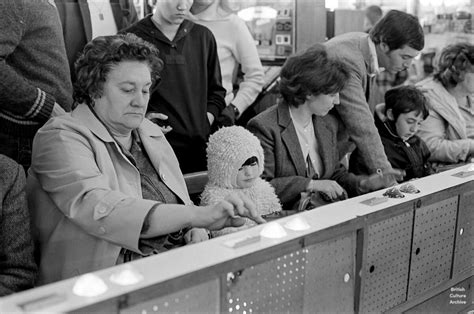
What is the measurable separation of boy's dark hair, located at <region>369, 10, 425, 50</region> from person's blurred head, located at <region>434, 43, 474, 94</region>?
898 millimetres

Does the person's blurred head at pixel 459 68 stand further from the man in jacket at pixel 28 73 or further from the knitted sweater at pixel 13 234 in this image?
the knitted sweater at pixel 13 234

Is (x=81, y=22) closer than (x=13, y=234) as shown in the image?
No

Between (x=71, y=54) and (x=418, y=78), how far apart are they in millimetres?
3646

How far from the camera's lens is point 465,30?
552cm

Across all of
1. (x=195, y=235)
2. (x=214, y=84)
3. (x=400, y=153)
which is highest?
(x=214, y=84)

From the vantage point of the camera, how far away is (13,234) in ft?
5.92

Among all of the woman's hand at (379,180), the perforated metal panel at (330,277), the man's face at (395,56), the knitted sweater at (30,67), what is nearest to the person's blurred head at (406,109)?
the man's face at (395,56)

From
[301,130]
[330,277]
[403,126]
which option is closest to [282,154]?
[301,130]

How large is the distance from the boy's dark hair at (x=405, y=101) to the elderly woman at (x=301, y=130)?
59 centimetres

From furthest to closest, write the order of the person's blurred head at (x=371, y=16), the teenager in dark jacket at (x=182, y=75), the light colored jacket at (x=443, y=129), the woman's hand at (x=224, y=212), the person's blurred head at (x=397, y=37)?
1. the person's blurred head at (x=371, y=16)
2. the light colored jacket at (x=443, y=129)
3. the person's blurred head at (x=397, y=37)
4. the teenager in dark jacket at (x=182, y=75)
5. the woman's hand at (x=224, y=212)

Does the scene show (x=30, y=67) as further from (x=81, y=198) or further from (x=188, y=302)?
(x=188, y=302)

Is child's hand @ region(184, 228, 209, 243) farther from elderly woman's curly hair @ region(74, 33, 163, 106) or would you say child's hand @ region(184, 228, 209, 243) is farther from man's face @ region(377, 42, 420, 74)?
man's face @ region(377, 42, 420, 74)

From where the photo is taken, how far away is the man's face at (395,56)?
3051 millimetres

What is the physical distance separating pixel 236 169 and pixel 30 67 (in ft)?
2.76
